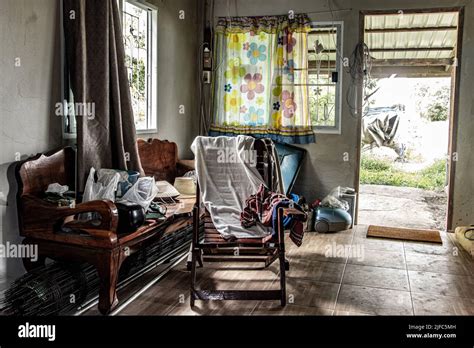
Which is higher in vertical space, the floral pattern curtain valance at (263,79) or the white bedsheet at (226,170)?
the floral pattern curtain valance at (263,79)

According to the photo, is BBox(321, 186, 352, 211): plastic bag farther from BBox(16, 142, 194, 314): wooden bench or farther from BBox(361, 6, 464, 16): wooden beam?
BBox(16, 142, 194, 314): wooden bench

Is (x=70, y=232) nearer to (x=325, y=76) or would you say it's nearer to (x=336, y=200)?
(x=336, y=200)

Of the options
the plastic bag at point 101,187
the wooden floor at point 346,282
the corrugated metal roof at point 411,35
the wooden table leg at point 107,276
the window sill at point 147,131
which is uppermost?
the corrugated metal roof at point 411,35

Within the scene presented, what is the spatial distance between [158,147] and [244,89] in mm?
1476

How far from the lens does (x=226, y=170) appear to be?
373 centimetres

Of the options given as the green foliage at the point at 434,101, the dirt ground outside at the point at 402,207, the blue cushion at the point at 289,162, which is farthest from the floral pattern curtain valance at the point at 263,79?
the green foliage at the point at 434,101

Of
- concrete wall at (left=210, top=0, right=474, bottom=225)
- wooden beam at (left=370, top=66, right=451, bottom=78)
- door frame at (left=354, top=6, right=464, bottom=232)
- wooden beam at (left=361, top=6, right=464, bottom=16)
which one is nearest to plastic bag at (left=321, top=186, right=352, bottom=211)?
concrete wall at (left=210, top=0, right=474, bottom=225)

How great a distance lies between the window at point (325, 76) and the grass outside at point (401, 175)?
365cm

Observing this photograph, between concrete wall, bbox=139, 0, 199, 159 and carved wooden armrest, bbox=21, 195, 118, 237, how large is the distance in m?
1.80

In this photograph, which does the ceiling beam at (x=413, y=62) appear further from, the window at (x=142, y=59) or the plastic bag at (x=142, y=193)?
the plastic bag at (x=142, y=193)

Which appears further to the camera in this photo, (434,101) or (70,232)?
(434,101)

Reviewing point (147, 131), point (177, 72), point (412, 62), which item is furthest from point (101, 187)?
point (412, 62)

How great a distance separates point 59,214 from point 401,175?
7440 mm

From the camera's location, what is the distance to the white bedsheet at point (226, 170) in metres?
3.67
